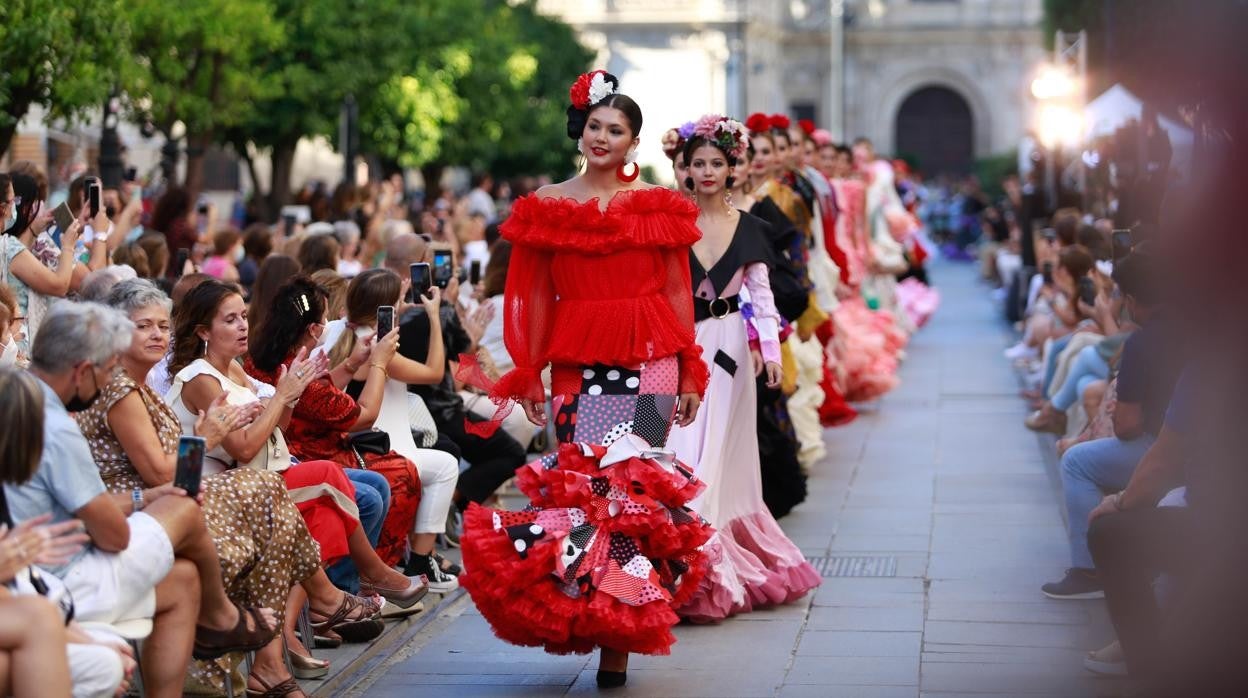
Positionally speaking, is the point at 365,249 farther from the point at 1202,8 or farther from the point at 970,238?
the point at 970,238

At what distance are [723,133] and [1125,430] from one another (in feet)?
6.86

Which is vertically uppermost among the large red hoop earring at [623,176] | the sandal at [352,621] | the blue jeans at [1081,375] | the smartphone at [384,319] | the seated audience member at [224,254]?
the large red hoop earring at [623,176]

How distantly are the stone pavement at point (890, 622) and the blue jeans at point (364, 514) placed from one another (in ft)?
1.22

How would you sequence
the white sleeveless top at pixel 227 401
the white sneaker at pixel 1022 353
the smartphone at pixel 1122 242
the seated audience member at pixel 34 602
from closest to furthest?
the seated audience member at pixel 34 602, the white sleeveless top at pixel 227 401, the smartphone at pixel 1122 242, the white sneaker at pixel 1022 353

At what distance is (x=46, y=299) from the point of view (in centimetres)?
926

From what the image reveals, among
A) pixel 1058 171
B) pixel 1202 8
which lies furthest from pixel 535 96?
pixel 1202 8

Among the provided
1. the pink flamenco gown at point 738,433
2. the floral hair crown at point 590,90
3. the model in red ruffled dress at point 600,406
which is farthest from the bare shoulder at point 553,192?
the pink flamenco gown at point 738,433

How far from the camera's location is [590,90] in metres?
7.18

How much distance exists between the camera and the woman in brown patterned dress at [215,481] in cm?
623

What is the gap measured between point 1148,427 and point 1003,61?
64064 mm

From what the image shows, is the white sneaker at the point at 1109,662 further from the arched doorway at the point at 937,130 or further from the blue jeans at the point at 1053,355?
the arched doorway at the point at 937,130

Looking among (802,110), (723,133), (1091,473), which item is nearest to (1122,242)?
(1091,473)

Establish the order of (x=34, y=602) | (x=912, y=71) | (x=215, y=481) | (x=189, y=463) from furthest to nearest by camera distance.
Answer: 1. (x=912, y=71)
2. (x=215, y=481)
3. (x=189, y=463)
4. (x=34, y=602)

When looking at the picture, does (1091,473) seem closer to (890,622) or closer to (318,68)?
(890,622)
